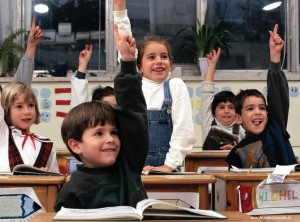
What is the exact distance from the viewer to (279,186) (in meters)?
2.21

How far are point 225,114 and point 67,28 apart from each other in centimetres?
214

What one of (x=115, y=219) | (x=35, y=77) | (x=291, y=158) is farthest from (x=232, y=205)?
(x=35, y=77)

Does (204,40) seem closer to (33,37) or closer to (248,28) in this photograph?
(248,28)

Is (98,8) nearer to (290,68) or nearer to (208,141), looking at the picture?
(290,68)

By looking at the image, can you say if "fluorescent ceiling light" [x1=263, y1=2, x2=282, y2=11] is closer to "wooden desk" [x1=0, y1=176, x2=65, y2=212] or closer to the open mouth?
the open mouth

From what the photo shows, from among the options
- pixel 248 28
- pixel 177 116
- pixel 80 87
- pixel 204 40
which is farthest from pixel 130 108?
pixel 248 28

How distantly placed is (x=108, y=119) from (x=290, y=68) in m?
4.01

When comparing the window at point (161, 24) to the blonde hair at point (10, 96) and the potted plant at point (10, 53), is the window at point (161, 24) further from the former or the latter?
the blonde hair at point (10, 96)

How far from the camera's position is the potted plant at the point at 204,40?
5.26m

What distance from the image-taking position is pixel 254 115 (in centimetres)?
285

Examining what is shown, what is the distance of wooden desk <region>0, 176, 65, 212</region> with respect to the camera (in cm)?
207

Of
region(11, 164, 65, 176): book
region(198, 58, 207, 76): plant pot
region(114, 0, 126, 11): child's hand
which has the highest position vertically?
region(114, 0, 126, 11): child's hand

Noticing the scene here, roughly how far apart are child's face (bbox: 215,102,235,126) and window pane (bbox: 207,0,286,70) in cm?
148

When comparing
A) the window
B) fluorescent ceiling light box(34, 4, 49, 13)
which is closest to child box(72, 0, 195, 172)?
the window
